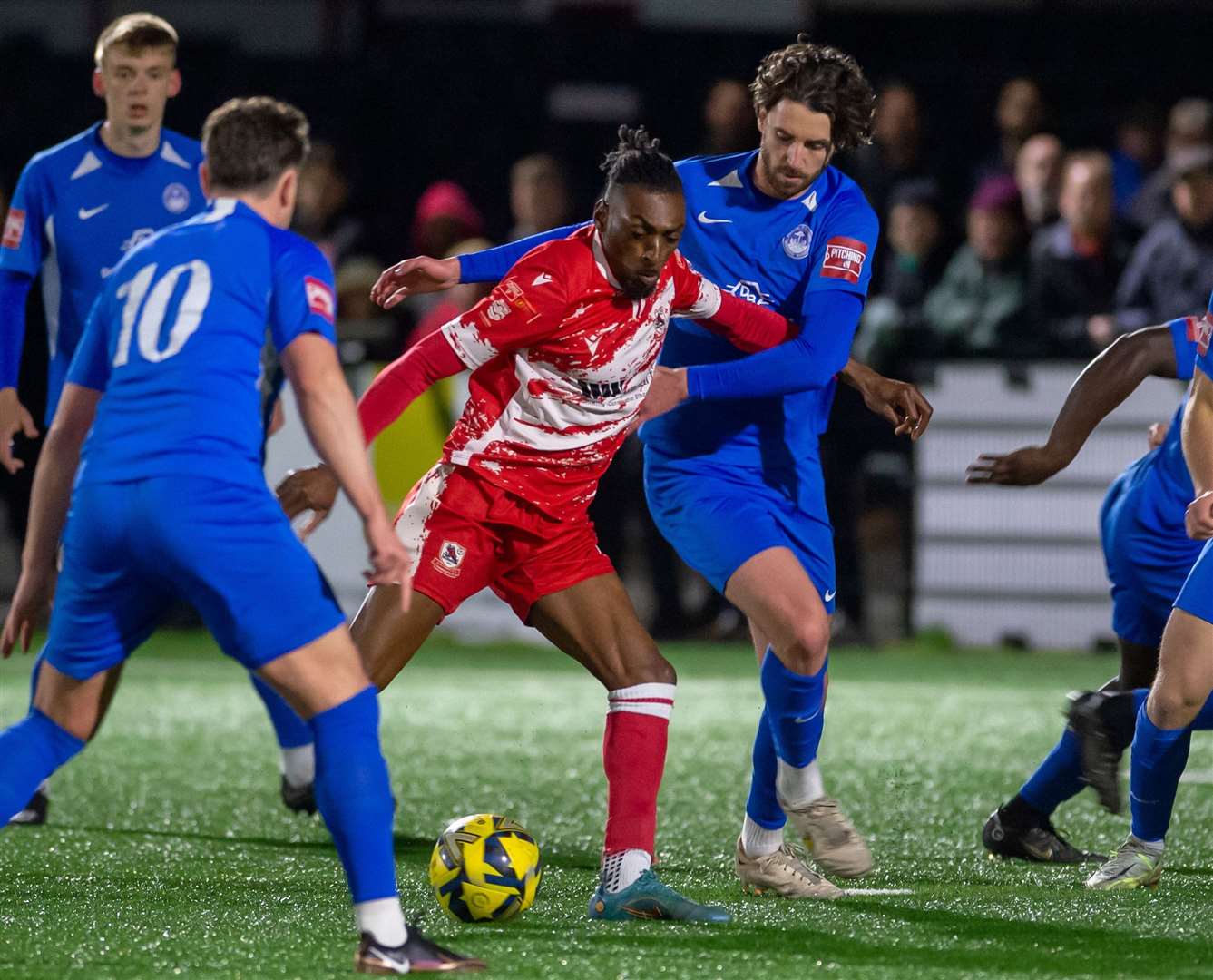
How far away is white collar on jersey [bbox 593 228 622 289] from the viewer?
15.8 ft

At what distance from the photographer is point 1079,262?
11.1 metres

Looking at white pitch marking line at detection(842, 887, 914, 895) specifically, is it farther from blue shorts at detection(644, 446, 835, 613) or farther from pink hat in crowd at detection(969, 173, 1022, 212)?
pink hat in crowd at detection(969, 173, 1022, 212)

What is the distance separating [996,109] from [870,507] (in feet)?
14.1

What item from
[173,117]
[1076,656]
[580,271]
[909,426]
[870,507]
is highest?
[173,117]

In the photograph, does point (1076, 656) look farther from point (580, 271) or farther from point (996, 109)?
point (580, 271)

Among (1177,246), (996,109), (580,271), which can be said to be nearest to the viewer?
(580,271)

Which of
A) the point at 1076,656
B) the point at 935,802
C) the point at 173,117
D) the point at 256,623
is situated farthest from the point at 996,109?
the point at 256,623

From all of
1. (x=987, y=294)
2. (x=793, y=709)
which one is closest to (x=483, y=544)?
(x=793, y=709)

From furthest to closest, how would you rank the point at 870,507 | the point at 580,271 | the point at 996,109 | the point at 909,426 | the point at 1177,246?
the point at 996,109 → the point at 870,507 → the point at 1177,246 → the point at 909,426 → the point at 580,271

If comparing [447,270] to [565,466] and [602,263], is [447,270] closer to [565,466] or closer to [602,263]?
[602,263]

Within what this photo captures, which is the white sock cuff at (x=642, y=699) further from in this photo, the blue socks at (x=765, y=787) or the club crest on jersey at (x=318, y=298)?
the club crest on jersey at (x=318, y=298)

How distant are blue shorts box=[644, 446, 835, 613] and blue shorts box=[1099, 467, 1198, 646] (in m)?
0.88

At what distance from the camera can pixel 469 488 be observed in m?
4.91

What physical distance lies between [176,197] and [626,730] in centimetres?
269
